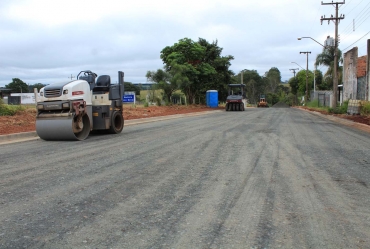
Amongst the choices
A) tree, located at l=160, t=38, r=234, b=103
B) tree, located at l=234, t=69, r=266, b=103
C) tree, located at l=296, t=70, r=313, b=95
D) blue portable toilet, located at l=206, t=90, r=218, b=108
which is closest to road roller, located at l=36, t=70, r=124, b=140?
tree, located at l=160, t=38, r=234, b=103

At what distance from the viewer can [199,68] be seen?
44.6 metres

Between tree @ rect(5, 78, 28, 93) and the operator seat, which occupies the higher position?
tree @ rect(5, 78, 28, 93)

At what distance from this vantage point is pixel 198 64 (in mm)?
44906

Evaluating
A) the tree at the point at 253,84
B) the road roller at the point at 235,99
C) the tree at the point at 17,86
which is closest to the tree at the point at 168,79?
the road roller at the point at 235,99

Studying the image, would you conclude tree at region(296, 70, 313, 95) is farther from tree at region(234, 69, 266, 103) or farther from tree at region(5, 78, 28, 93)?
tree at region(5, 78, 28, 93)

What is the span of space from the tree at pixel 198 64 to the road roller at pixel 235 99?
184 inches

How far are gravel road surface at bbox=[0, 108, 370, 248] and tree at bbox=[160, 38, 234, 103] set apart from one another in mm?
30070

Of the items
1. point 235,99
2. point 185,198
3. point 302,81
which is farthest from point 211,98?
point 302,81

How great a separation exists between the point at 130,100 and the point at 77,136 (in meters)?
30.7

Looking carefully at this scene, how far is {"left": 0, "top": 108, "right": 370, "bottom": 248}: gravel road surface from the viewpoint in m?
3.99

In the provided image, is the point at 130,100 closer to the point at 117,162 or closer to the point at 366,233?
the point at 117,162

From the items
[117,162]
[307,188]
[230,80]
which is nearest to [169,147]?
[117,162]

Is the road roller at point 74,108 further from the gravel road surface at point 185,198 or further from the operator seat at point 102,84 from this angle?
the gravel road surface at point 185,198

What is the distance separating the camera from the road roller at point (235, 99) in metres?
39.6
